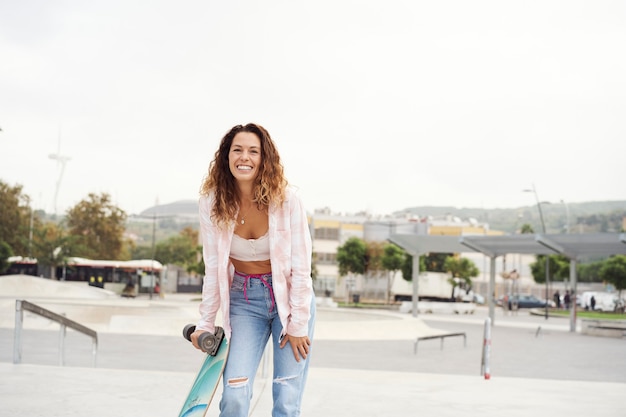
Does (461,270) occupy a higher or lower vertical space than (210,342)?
higher

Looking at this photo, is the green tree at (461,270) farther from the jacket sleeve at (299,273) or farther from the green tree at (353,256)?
the jacket sleeve at (299,273)

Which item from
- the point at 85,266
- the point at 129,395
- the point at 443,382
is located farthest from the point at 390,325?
the point at 85,266

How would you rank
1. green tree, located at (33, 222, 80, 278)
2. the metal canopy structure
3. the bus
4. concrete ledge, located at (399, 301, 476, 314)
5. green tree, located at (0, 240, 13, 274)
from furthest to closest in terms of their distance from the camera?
the bus, green tree, located at (0, 240, 13, 274), green tree, located at (33, 222, 80, 278), concrete ledge, located at (399, 301, 476, 314), the metal canopy structure

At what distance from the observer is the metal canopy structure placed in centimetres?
2642

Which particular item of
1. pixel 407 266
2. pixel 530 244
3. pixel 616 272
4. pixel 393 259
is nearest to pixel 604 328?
pixel 530 244

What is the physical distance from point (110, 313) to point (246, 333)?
74.2 feet

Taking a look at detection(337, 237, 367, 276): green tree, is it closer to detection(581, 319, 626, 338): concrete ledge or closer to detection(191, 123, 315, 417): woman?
detection(581, 319, 626, 338): concrete ledge

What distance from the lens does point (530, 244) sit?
28984 millimetres

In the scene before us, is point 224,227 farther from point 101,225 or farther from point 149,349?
point 101,225

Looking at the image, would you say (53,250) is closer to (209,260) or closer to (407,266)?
(407,266)

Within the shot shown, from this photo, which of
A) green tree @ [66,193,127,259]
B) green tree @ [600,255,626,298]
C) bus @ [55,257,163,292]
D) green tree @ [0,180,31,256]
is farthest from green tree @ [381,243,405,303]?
green tree @ [0,180,31,256]

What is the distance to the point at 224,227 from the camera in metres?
3.43

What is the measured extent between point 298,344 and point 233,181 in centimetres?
76

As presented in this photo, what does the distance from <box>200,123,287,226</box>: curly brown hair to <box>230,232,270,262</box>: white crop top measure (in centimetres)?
11
